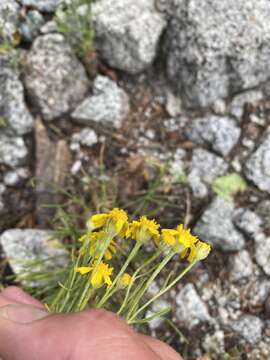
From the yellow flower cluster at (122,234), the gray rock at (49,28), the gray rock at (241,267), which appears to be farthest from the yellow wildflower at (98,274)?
the gray rock at (49,28)

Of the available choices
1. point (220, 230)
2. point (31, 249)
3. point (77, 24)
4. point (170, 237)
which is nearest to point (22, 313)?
point (170, 237)

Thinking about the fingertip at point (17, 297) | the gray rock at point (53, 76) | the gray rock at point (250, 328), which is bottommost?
the gray rock at point (250, 328)

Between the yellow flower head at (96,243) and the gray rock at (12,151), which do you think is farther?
the gray rock at (12,151)

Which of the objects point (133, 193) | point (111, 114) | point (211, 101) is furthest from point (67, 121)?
point (211, 101)

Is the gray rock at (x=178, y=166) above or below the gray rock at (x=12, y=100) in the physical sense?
below

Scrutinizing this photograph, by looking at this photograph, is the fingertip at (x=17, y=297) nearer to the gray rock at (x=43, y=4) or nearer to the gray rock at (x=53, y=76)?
the gray rock at (x=53, y=76)

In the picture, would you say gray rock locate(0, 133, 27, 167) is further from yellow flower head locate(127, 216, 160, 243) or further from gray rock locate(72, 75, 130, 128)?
yellow flower head locate(127, 216, 160, 243)

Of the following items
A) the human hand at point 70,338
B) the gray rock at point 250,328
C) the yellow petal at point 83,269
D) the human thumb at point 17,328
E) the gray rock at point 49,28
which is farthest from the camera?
the gray rock at point 49,28
